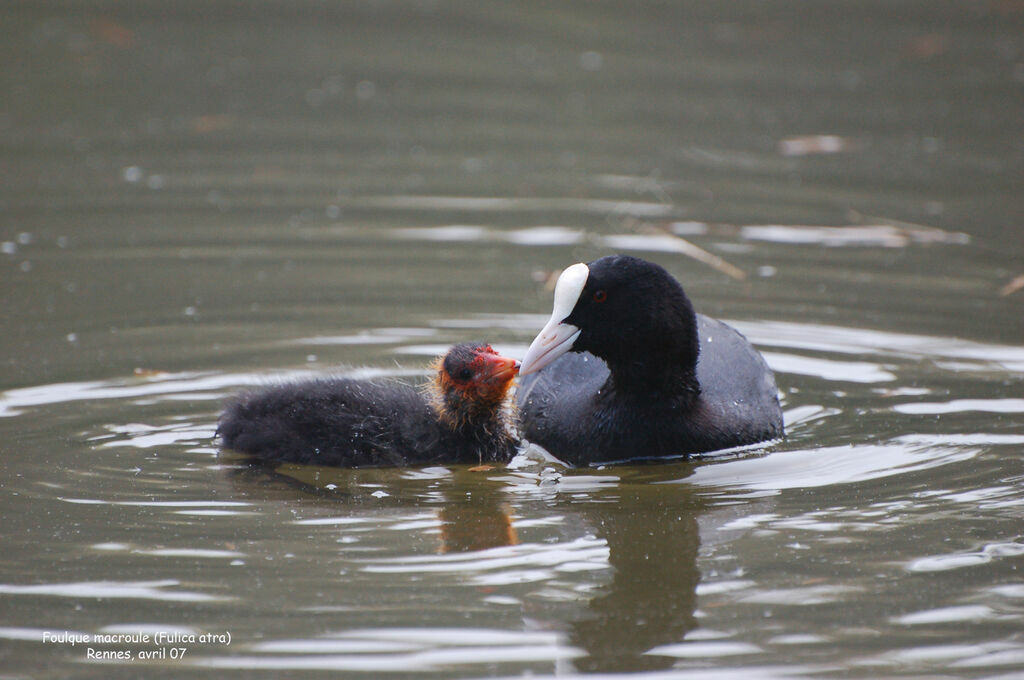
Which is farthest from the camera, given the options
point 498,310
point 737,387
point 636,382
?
point 498,310

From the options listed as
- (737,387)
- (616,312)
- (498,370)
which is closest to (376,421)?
(498,370)

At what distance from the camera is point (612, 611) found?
13.3ft

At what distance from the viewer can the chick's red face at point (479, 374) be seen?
17.6 ft

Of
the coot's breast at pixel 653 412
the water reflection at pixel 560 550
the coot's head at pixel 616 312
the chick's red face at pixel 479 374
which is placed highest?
the coot's head at pixel 616 312

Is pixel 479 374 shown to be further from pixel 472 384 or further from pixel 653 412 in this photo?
pixel 653 412

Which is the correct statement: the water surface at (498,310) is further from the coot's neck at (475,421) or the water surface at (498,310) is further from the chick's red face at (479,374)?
the chick's red face at (479,374)

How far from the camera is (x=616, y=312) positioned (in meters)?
5.37

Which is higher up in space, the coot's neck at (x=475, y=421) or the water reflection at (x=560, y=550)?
the coot's neck at (x=475, y=421)

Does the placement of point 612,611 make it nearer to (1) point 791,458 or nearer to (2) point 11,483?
(1) point 791,458

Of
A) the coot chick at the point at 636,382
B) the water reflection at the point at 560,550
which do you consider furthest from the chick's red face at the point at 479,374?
the water reflection at the point at 560,550

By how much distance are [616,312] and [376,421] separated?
102 cm

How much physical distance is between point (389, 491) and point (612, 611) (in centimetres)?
131

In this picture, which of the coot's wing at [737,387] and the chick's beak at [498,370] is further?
the coot's wing at [737,387]

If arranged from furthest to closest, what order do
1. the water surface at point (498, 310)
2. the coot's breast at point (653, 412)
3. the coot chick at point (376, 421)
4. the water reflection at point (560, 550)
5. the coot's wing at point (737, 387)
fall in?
the coot's wing at point (737, 387), the coot's breast at point (653, 412), the coot chick at point (376, 421), the water surface at point (498, 310), the water reflection at point (560, 550)
